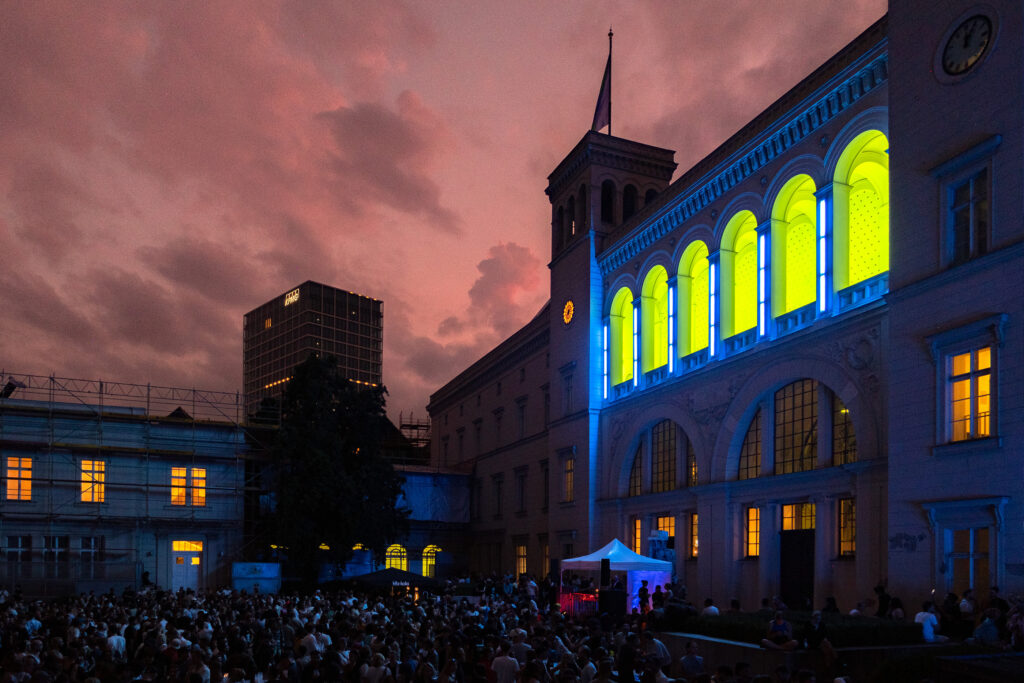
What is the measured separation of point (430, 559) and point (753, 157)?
37.7 m

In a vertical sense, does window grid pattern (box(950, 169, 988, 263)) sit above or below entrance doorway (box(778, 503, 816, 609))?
above

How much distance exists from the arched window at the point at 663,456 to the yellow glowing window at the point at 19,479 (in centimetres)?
2776

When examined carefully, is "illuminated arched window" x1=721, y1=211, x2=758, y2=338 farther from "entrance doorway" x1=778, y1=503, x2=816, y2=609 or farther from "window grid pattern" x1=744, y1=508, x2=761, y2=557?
"entrance doorway" x1=778, y1=503, x2=816, y2=609

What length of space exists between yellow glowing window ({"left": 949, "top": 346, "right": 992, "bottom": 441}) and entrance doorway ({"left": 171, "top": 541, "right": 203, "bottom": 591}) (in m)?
37.0

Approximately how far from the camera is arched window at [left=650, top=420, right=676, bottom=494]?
120 feet

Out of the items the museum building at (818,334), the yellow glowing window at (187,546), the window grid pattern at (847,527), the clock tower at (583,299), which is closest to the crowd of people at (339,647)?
Result: the museum building at (818,334)

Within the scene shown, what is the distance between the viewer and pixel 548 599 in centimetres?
3703

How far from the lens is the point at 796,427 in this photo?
29000 mm

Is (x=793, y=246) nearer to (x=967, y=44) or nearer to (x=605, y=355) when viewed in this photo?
(x=967, y=44)

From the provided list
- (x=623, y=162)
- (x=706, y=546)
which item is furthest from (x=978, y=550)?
(x=623, y=162)

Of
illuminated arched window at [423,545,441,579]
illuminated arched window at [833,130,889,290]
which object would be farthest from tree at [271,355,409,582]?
illuminated arched window at [833,130,889,290]

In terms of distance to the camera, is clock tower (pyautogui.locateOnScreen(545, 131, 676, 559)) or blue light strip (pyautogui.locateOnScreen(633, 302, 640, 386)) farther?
clock tower (pyautogui.locateOnScreen(545, 131, 676, 559))

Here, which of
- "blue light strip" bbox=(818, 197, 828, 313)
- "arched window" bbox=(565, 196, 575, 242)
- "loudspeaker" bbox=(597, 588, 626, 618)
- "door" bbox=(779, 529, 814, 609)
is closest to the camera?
"blue light strip" bbox=(818, 197, 828, 313)

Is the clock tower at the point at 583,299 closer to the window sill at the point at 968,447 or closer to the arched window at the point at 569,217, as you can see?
the arched window at the point at 569,217
